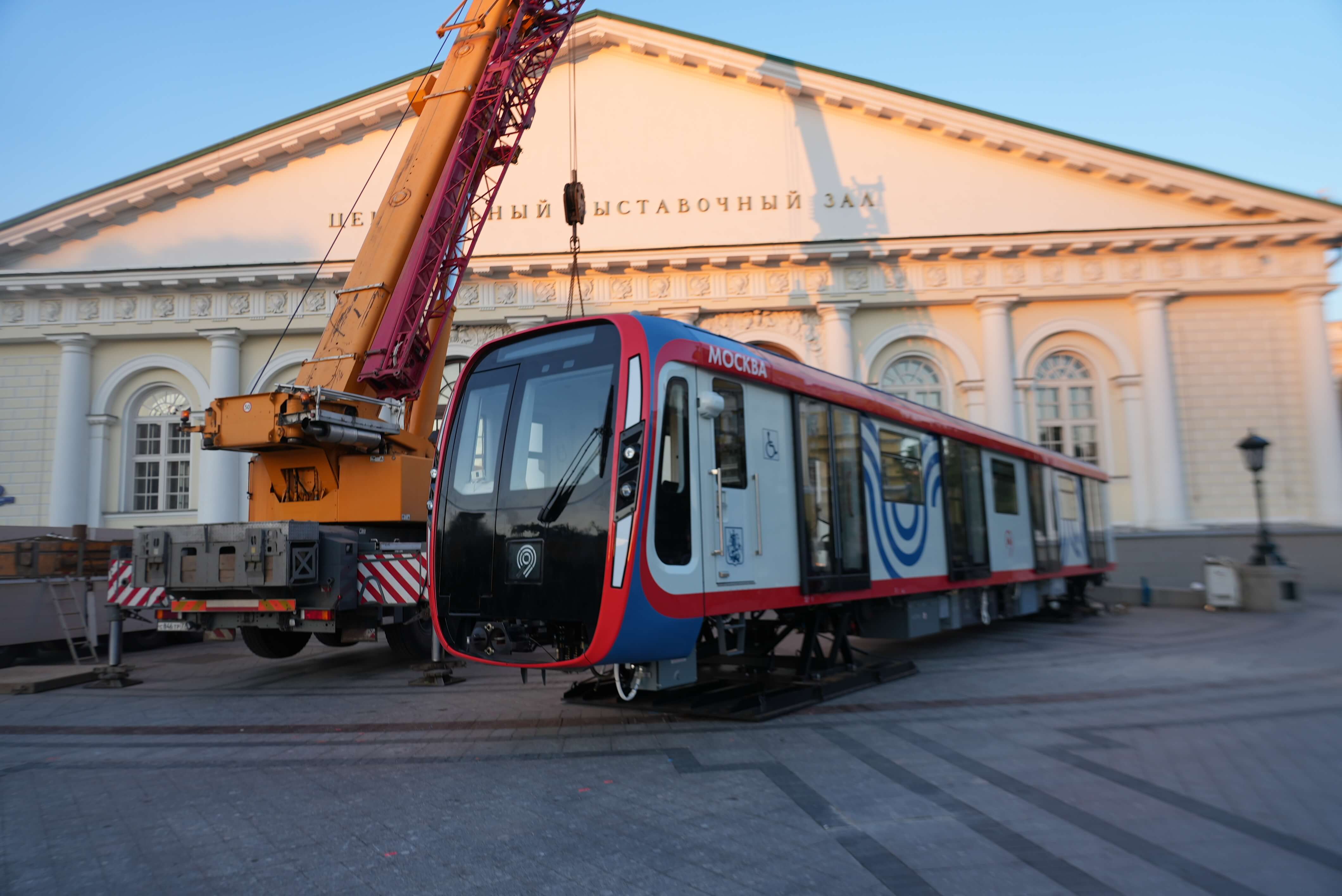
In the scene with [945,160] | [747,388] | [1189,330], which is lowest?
[747,388]

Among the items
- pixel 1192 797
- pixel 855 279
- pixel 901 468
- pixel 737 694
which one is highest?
pixel 855 279

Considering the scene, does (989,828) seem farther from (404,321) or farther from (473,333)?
(473,333)

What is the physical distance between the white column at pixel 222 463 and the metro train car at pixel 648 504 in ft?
55.8

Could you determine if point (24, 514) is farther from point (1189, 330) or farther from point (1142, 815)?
point (1189, 330)

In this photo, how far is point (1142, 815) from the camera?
4.45 meters

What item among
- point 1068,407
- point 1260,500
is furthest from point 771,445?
point 1068,407

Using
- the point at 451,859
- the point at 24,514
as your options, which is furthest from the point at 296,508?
the point at 24,514

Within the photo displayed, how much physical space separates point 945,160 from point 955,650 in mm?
15565

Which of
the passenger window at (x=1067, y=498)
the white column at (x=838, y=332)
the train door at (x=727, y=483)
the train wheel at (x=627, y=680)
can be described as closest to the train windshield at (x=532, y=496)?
the train wheel at (x=627, y=680)

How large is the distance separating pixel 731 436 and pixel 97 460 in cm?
2159

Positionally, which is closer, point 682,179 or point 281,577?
point 281,577

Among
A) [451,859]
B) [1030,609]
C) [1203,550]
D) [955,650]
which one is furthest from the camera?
[1203,550]

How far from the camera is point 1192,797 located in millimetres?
4758

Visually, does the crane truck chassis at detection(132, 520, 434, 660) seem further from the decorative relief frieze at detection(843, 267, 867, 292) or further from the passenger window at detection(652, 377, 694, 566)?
the decorative relief frieze at detection(843, 267, 867, 292)
